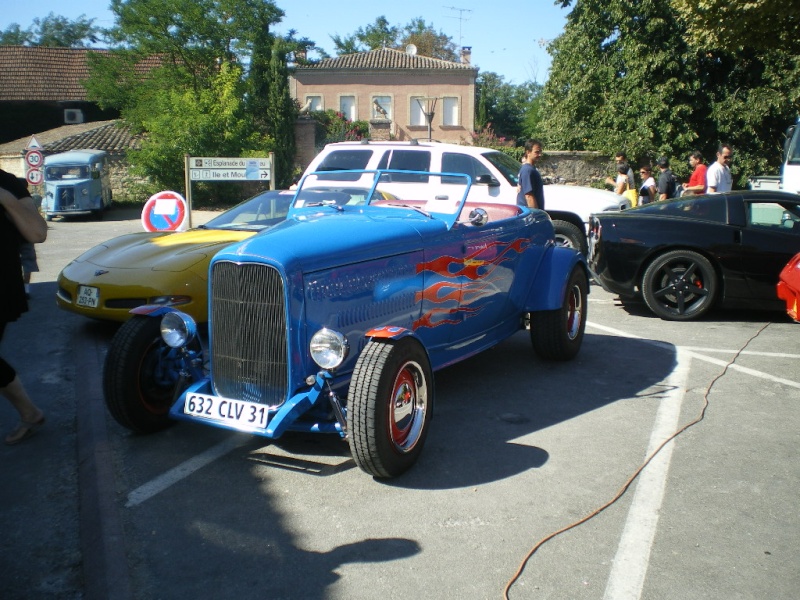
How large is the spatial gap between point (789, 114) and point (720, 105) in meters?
1.95

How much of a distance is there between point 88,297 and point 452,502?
16.0 ft

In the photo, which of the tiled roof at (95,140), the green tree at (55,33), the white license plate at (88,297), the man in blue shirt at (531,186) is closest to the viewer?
the white license plate at (88,297)

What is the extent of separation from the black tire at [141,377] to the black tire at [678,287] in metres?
5.79

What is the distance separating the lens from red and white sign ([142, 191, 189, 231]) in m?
10.6

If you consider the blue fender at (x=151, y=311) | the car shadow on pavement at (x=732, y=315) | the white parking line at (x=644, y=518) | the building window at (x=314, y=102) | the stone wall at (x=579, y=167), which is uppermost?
the building window at (x=314, y=102)

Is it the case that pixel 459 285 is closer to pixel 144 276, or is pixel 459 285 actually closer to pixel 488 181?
pixel 144 276

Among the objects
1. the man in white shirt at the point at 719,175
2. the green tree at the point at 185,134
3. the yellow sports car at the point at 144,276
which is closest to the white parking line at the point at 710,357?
the yellow sports car at the point at 144,276

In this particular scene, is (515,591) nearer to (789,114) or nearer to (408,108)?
(789,114)

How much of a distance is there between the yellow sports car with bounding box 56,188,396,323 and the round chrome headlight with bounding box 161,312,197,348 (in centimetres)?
208

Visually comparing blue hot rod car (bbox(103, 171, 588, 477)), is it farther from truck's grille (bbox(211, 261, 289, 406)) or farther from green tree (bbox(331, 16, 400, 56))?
green tree (bbox(331, 16, 400, 56))

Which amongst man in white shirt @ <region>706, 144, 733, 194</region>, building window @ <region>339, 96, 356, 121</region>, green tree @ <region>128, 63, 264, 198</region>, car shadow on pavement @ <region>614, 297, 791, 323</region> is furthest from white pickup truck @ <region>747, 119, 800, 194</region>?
building window @ <region>339, 96, 356, 121</region>

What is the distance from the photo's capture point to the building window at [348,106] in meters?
46.4

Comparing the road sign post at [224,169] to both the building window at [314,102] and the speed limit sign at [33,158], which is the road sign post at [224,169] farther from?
the building window at [314,102]

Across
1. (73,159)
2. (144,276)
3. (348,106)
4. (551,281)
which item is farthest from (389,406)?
(348,106)
